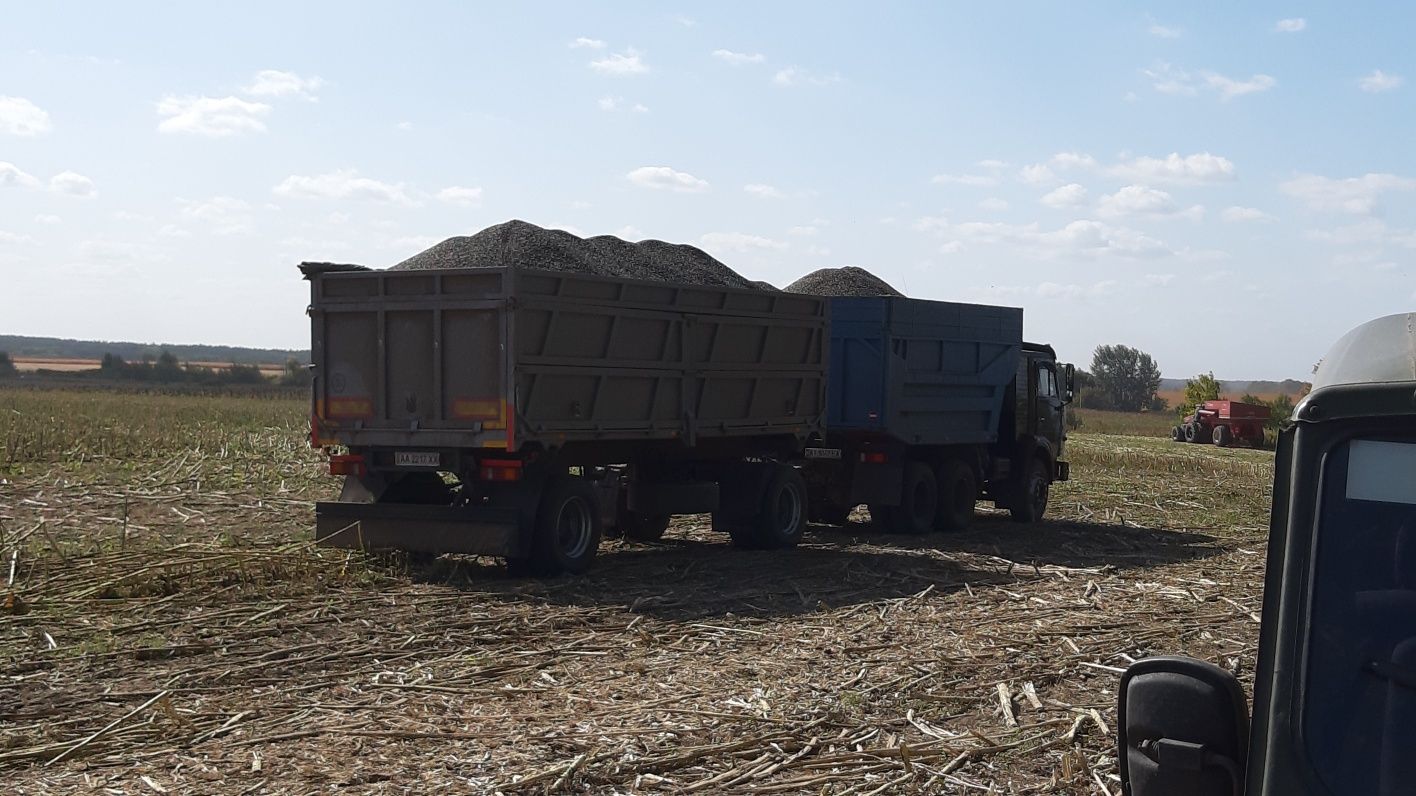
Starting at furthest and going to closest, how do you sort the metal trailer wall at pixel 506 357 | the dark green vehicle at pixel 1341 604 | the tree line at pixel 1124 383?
the tree line at pixel 1124 383, the metal trailer wall at pixel 506 357, the dark green vehicle at pixel 1341 604

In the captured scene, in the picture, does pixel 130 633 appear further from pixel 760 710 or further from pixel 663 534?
pixel 663 534

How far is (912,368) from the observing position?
18828mm

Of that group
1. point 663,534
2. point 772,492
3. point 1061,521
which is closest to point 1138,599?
point 772,492

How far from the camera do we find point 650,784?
6.70 m

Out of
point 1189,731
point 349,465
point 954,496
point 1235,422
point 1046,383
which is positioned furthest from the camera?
point 1235,422

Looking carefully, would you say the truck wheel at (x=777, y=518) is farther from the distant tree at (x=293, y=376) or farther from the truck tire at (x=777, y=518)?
the distant tree at (x=293, y=376)

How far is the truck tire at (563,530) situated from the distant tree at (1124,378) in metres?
101

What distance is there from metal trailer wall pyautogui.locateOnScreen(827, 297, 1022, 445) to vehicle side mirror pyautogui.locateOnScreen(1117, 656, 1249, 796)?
15.5 m

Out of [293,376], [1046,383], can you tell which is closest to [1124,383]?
[293,376]

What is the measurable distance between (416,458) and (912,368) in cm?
754

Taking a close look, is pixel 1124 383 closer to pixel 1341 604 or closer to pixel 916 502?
pixel 916 502

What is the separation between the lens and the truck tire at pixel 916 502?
19031 millimetres

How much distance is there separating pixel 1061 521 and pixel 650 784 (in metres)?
16.4

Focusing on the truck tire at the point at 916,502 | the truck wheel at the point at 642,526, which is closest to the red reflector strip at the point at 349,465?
the truck wheel at the point at 642,526
